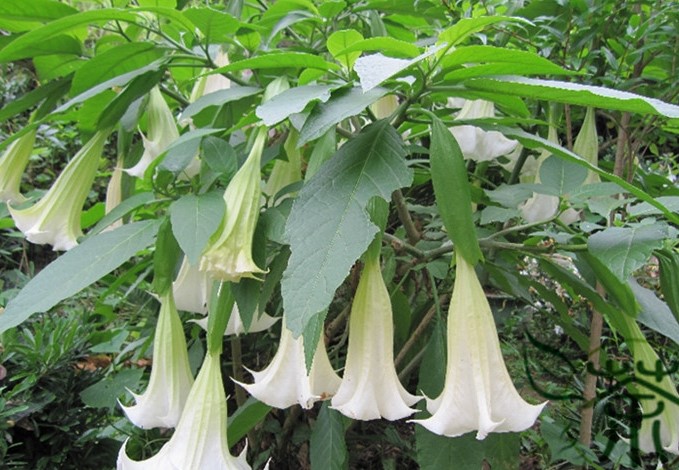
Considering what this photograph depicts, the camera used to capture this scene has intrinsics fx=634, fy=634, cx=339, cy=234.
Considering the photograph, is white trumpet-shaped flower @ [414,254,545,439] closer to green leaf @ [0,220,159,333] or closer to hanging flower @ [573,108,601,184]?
green leaf @ [0,220,159,333]

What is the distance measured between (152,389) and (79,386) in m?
0.55

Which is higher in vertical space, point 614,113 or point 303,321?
point 303,321

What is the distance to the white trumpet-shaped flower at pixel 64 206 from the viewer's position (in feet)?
2.98

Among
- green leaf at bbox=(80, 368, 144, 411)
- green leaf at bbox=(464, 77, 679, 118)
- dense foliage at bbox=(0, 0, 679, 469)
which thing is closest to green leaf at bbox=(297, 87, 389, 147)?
dense foliage at bbox=(0, 0, 679, 469)

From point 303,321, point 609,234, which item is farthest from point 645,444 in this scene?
point 303,321

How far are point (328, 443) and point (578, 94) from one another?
67cm

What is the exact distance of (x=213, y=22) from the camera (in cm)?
79

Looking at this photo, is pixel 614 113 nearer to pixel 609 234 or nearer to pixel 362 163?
pixel 609 234

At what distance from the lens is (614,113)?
1.15m

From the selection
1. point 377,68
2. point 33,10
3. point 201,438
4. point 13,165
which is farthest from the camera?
point 13,165

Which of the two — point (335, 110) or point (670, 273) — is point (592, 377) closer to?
point (670, 273)

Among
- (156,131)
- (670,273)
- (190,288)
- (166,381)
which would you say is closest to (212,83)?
(156,131)

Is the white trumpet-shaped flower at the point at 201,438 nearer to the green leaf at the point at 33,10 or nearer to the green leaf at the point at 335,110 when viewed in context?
the green leaf at the point at 335,110

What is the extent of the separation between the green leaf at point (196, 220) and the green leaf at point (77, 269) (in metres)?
0.08
